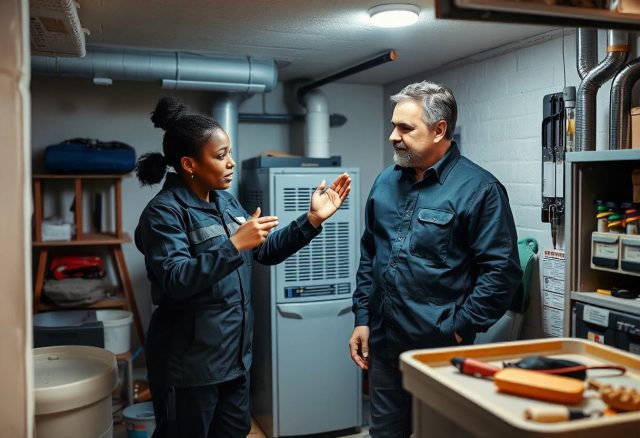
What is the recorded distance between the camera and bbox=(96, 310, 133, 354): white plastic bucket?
336 centimetres

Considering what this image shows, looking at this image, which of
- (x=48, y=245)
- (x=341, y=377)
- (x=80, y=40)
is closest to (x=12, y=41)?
(x=80, y=40)

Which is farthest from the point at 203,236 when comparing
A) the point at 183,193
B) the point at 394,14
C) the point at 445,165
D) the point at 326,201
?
the point at 394,14

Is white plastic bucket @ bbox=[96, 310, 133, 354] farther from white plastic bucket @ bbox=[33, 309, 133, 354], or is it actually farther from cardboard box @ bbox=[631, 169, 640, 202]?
cardboard box @ bbox=[631, 169, 640, 202]

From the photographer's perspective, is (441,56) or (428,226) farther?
(441,56)

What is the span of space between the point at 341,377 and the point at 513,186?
143 centimetres

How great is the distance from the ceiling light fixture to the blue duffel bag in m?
1.74

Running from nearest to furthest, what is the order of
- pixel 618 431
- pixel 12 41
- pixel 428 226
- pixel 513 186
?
pixel 618 431, pixel 12 41, pixel 428 226, pixel 513 186

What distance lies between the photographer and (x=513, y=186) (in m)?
3.09

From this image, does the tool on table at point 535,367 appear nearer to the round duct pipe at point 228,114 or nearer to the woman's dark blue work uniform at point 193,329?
the woman's dark blue work uniform at point 193,329

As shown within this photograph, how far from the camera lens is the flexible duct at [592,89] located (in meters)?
2.28

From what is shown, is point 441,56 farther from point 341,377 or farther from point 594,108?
point 341,377

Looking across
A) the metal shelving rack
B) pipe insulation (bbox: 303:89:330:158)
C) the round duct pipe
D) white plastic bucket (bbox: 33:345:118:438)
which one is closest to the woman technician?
white plastic bucket (bbox: 33:345:118:438)

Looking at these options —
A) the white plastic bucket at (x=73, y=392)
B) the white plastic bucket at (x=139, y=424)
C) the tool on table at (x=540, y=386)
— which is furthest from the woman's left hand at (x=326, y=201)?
the white plastic bucket at (x=139, y=424)

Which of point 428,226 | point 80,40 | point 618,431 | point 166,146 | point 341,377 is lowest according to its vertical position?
point 341,377
